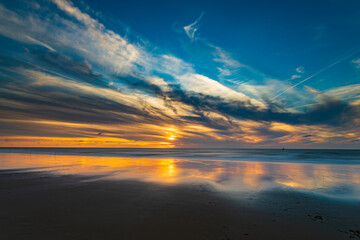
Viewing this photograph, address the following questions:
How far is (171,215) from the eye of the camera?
756cm

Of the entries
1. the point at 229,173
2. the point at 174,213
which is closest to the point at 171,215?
the point at 174,213

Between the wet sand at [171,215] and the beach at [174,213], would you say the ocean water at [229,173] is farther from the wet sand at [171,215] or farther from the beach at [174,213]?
the wet sand at [171,215]

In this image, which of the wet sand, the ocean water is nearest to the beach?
the wet sand

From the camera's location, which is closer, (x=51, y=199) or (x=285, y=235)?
(x=285, y=235)

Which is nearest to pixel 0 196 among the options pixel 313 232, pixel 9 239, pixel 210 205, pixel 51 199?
pixel 51 199

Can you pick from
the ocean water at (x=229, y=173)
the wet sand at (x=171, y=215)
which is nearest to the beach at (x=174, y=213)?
the wet sand at (x=171, y=215)

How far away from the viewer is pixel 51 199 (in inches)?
370

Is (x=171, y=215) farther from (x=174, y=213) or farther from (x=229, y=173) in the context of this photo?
(x=229, y=173)

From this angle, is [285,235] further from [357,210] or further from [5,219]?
[5,219]

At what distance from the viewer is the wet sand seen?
6.06 m

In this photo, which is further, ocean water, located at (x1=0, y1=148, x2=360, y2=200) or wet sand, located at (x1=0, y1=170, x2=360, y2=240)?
ocean water, located at (x1=0, y1=148, x2=360, y2=200)

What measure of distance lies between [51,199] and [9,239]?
4.23 metres

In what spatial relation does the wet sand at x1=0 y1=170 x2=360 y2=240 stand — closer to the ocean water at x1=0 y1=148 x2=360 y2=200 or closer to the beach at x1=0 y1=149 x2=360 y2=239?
the beach at x1=0 y1=149 x2=360 y2=239

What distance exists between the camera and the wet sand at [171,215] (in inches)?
239
